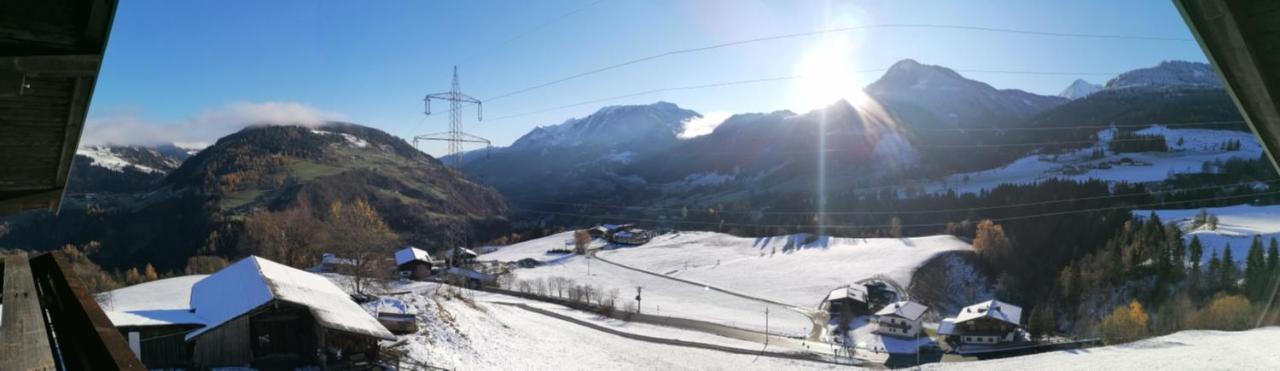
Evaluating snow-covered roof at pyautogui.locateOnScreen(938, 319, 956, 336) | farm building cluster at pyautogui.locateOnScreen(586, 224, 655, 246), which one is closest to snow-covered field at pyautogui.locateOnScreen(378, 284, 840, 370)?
snow-covered roof at pyautogui.locateOnScreen(938, 319, 956, 336)

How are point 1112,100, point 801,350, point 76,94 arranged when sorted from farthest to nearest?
point 1112,100 → point 801,350 → point 76,94

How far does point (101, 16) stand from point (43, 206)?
6.04 meters

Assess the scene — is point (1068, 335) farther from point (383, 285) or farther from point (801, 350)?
point (383, 285)

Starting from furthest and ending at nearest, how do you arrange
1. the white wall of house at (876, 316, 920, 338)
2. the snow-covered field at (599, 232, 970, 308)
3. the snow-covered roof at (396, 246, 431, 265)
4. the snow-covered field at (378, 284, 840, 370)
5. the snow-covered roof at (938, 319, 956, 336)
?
the snow-covered field at (599, 232, 970, 308) → the snow-covered roof at (396, 246, 431, 265) → the white wall of house at (876, 316, 920, 338) → the snow-covered roof at (938, 319, 956, 336) → the snow-covered field at (378, 284, 840, 370)

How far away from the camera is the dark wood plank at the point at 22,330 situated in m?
1.87

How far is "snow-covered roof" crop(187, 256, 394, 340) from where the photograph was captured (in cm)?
1841

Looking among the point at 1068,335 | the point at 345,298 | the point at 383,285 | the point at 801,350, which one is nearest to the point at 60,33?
the point at 345,298

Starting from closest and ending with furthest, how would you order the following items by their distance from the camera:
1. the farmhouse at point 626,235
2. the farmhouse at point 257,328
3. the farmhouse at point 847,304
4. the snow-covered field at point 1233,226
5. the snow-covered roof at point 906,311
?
the farmhouse at point 257,328, the snow-covered roof at point 906,311, the farmhouse at point 847,304, the snow-covered field at point 1233,226, the farmhouse at point 626,235

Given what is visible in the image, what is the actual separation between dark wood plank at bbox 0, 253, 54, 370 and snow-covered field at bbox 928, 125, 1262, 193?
13594 centimetres

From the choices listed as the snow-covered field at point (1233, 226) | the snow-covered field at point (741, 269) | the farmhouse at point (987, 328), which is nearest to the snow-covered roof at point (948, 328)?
the farmhouse at point (987, 328)

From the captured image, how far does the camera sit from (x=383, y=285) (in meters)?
41.6

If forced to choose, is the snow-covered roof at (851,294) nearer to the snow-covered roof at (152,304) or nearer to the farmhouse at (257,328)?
the farmhouse at (257,328)

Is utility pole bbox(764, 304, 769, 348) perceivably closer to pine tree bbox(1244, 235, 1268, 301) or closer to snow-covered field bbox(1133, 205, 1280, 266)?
pine tree bbox(1244, 235, 1268, 301)

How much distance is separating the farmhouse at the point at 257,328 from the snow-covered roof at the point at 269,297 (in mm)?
30
